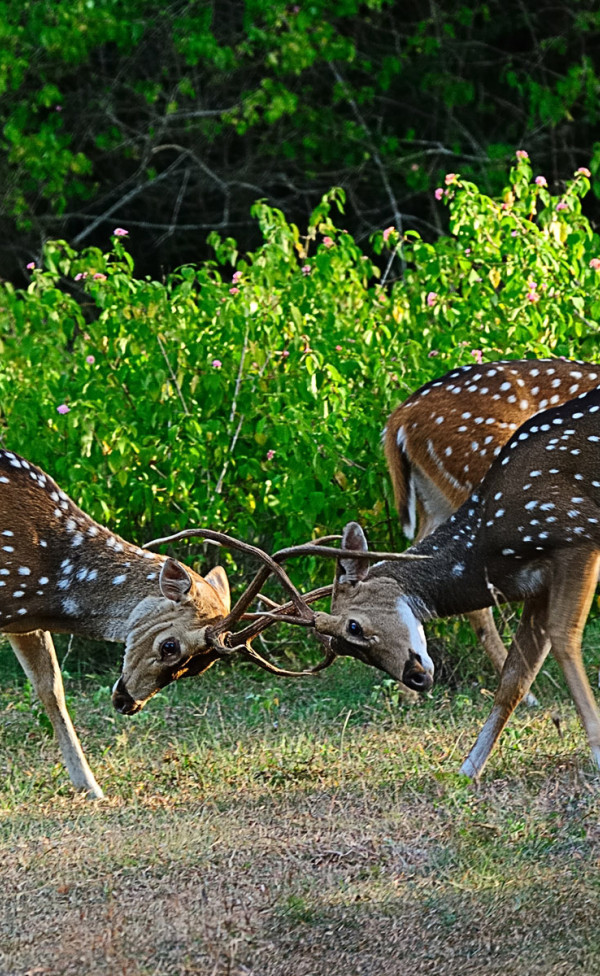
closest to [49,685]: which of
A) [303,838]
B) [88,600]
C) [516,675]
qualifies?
[88,600]

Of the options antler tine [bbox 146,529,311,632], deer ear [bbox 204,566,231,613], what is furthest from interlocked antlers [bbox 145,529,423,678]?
deer ear [bbox 204,566,231,613]

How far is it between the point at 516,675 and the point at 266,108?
32.8 ft

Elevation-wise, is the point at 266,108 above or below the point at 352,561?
below

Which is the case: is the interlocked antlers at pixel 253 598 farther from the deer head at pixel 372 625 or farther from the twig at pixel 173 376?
the twig at pixel 173 376

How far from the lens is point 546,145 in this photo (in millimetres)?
15297

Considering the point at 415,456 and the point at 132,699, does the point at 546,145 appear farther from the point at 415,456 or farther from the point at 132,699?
the point at 132,699

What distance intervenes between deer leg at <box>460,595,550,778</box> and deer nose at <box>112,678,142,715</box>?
1.36 metres

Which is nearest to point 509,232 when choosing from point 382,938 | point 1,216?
point 382,938

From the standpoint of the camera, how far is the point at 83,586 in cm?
589

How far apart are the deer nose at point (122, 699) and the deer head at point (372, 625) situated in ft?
2.51

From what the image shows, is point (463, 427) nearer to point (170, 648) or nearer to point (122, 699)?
point (170, 648)

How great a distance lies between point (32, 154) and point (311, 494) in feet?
28.5

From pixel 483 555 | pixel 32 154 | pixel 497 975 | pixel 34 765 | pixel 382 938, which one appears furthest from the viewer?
pixel 32 154

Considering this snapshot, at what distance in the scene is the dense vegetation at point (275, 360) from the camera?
24.7 ft
